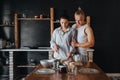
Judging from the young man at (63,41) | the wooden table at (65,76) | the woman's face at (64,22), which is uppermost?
the woman's face at (64,22)

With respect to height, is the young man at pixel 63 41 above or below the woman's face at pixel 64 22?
below

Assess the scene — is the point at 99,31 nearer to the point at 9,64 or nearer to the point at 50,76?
the point at 9,64

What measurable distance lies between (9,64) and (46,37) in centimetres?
121

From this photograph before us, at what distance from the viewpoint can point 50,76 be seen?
2488 millimetres

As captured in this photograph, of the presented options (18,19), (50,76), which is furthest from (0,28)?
(50,76)

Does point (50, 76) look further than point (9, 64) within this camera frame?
No

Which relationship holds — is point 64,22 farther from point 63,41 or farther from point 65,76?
point 65,76

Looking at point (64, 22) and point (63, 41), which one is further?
point (63, 41)

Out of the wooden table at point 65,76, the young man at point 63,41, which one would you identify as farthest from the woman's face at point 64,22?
the wooden table at point 65,76

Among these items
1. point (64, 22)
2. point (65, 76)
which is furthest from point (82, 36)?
point (65, 76)

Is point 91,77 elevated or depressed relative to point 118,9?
depressed

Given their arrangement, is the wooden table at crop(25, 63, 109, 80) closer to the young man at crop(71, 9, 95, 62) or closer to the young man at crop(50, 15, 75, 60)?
the young man at crop(71, 9, 95, 62)

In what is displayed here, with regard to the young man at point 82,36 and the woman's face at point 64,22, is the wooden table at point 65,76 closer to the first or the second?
the young man at point 82,36

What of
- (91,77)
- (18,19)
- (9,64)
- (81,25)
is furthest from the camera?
(18,19)
